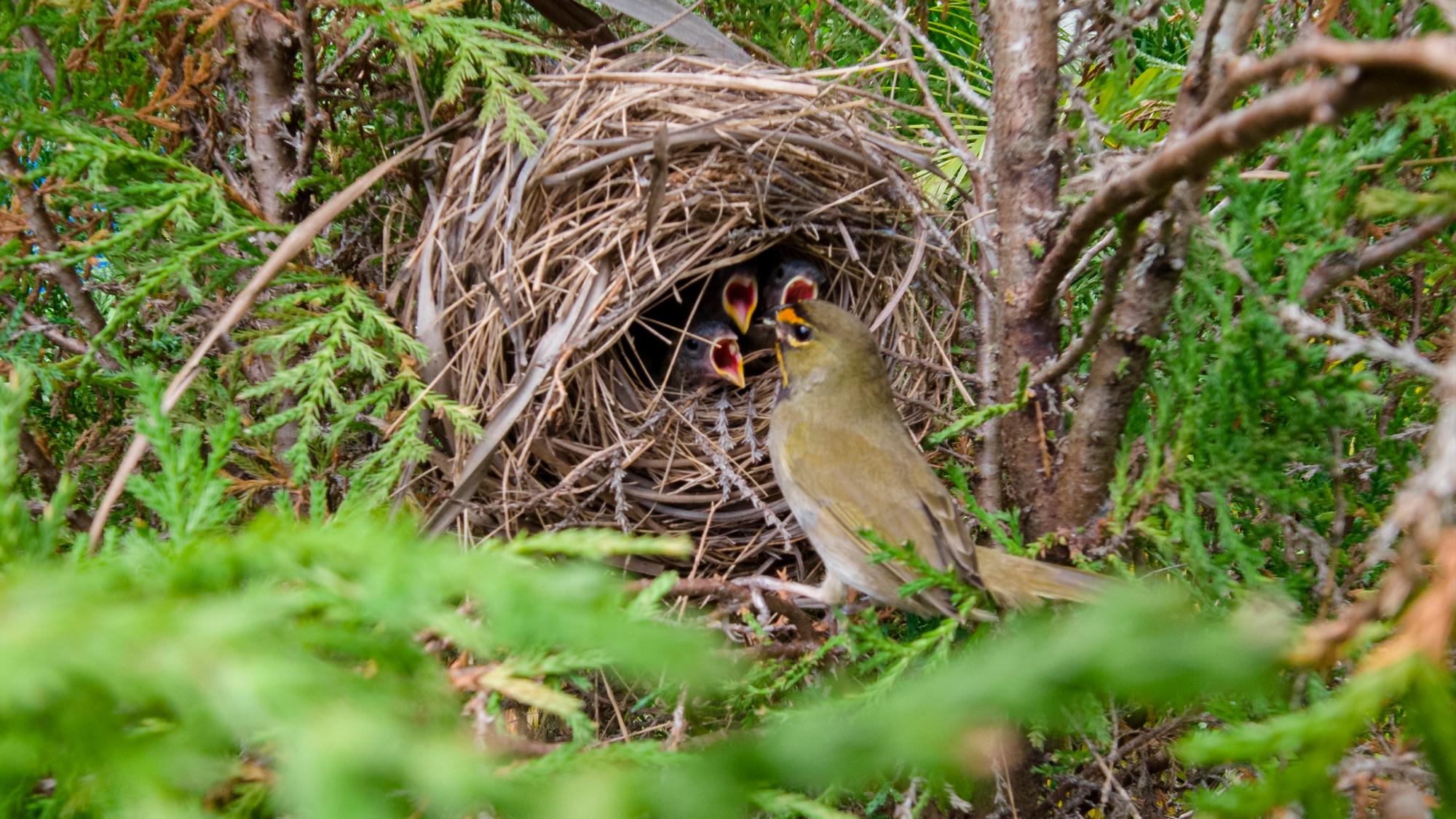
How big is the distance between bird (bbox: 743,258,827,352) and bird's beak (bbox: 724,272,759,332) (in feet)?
0.17

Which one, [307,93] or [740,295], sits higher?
[307,93]

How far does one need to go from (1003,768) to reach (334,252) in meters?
1.97

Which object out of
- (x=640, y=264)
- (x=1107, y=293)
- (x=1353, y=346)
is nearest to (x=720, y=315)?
(x=640, y=264)

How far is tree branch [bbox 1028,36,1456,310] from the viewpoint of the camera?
685 millimetres

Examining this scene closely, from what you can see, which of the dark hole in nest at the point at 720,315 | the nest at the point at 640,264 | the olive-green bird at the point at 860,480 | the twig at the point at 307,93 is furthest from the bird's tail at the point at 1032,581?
the twig at the point at 307,93

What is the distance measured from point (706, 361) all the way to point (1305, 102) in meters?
2.37

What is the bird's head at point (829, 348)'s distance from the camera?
258 centimetres

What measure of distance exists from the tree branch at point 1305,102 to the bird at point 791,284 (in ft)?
6.09

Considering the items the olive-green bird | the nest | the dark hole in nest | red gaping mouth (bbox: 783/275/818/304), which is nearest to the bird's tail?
the olive-green bird

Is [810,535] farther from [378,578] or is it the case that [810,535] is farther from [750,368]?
[378,578]

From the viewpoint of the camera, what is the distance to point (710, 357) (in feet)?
10.1

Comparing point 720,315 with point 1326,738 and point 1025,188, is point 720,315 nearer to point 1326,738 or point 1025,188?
point 1025,188

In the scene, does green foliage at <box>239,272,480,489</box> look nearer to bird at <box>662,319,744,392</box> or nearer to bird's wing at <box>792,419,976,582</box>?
bird's wing at <box>792,419,976,582</box>

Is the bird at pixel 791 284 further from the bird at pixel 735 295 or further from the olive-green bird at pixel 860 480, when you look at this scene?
the olive-green bird at pixel 860 480
